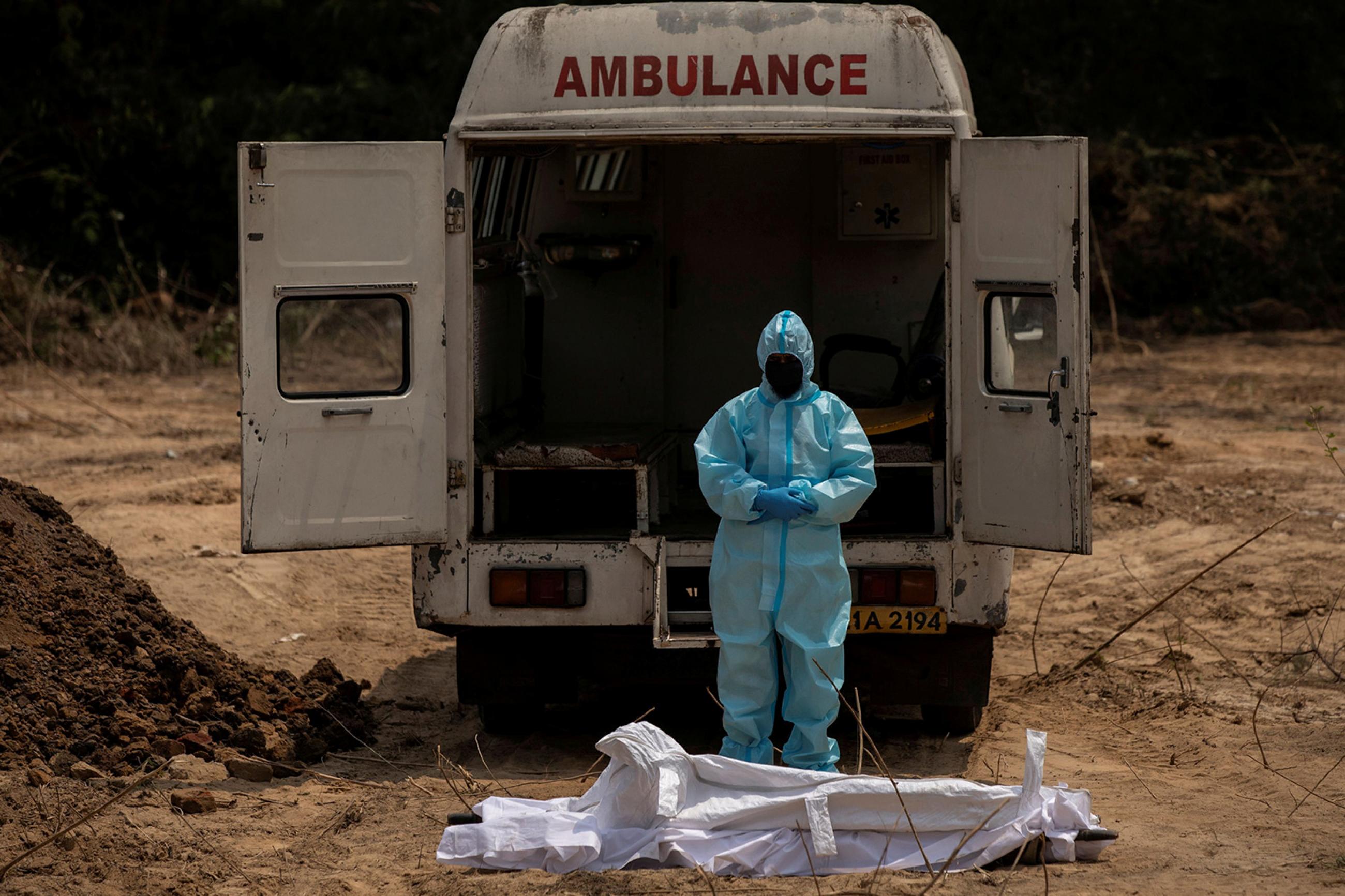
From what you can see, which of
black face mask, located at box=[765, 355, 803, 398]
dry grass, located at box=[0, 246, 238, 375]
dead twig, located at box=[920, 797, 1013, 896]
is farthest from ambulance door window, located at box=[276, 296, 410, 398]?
dead twig, located at box=[920, 797, 1013, 896]

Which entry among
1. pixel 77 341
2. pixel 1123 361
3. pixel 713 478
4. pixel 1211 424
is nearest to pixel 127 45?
pixel 77 341

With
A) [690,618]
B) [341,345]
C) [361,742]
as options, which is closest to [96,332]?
[341,345]

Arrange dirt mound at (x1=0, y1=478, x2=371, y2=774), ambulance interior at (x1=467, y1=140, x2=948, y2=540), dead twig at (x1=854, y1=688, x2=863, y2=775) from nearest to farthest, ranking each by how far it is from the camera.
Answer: dead twig at (x1=854, y1=688, x2=863, y2=775) < dirt mound at (x1=0, y1=478, x2=371, y2=774) < ambulance interior at (x1=467, y1=140, x2=948, y2=540)

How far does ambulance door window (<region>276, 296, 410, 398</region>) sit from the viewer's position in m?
14.6

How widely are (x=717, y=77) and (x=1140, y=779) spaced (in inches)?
109

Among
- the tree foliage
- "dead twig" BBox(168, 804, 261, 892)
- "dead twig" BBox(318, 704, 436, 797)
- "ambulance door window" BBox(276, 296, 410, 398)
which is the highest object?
the tree foliage

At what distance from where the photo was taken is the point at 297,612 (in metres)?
7.91

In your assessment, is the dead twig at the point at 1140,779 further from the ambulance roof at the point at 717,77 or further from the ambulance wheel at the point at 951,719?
the ambulance roof at the point at 717,77

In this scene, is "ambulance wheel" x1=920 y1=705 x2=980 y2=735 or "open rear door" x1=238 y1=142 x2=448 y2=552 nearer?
"open rear door" x1=238 y1=142 x2=448 y2=552

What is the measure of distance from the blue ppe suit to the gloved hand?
19 mm

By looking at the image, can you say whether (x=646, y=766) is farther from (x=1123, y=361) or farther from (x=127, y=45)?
(x=127, y=45)

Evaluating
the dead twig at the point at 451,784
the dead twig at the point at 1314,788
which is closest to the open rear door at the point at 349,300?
the dead twig at the point at 451,784

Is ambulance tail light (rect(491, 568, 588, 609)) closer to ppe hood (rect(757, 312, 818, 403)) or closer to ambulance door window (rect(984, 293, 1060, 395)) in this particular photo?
ppe hood (rect(757, 312, 818, 403))

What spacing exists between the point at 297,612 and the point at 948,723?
3.76 meters
